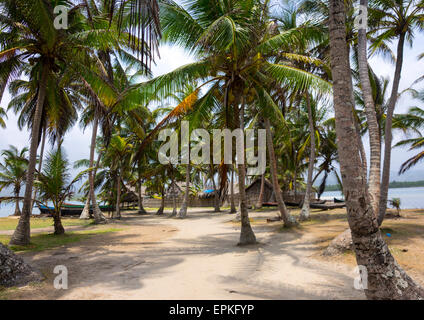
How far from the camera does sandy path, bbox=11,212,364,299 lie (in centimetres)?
404

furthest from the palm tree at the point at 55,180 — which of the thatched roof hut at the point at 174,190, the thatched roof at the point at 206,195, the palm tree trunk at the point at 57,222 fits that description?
the thatched roof at the point at 206,195

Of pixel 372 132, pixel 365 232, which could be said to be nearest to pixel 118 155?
pixel 372 132

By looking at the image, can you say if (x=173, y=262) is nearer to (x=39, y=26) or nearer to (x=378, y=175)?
(x=378, y=175)

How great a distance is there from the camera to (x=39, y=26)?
24.6 feet

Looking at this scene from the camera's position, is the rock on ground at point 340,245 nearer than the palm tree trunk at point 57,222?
Yes

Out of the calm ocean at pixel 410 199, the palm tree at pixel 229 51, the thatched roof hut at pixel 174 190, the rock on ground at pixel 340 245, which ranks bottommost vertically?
the calm ocean at pixel 410 199

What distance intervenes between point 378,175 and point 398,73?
13.8 feet

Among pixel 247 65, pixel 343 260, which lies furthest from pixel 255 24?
pixel 343 260

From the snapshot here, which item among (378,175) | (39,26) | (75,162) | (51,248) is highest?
(39,26)

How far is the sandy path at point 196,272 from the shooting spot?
4.04 metres

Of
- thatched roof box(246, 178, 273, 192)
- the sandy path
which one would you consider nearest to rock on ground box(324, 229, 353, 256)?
the sandy path

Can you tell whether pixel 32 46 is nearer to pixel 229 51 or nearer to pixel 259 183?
pixel 229 51

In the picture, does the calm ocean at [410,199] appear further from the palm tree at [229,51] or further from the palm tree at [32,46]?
the palm tree at [32,46]

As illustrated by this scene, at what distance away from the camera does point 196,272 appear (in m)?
5.26
